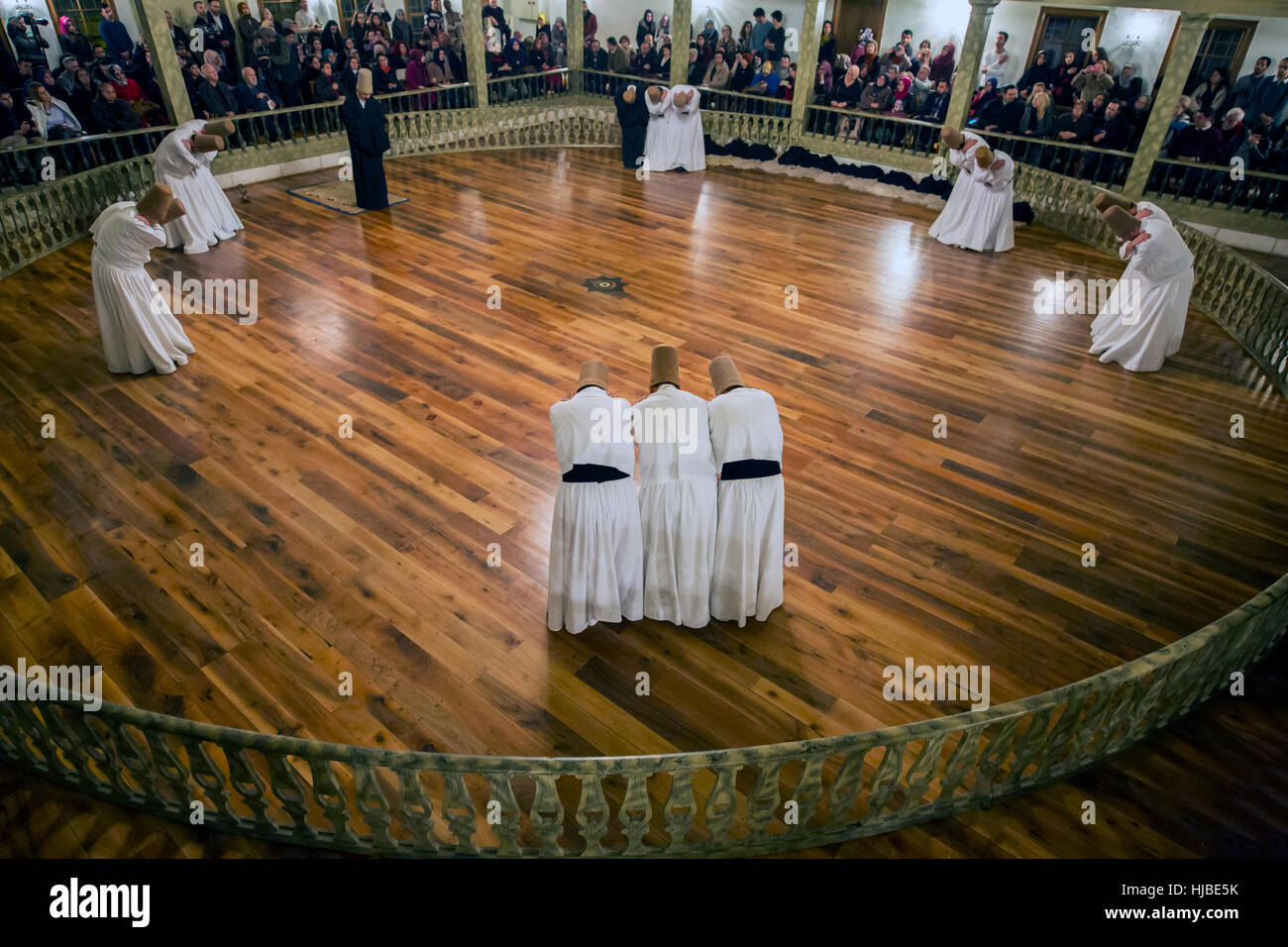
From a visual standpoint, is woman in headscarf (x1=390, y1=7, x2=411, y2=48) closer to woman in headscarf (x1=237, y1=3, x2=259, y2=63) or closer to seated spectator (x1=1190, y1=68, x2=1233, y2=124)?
woman in headscarf (x1=237, y1=3, x2=259, y2=63)

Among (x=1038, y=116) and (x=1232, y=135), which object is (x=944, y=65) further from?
(x=1232, y=135)

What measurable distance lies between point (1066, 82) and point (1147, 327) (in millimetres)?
7481

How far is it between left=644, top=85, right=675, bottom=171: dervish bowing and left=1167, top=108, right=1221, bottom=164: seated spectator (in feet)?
22.8

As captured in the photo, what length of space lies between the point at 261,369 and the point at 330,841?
177 inches

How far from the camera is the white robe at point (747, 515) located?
3615 millimetres

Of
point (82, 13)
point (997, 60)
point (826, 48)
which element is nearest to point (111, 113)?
point (82, 13)

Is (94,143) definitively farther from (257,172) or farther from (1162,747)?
(1162,747)

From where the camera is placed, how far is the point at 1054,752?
3250 millimetres

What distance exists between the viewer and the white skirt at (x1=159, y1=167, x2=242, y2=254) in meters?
8.42

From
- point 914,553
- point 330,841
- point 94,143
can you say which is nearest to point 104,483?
point 330,841

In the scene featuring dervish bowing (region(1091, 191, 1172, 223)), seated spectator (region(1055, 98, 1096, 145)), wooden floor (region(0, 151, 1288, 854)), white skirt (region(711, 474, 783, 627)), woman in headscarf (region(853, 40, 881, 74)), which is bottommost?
wooden floor (region(0, 151, 1288, 854))

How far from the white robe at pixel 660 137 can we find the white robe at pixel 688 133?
0.10ft

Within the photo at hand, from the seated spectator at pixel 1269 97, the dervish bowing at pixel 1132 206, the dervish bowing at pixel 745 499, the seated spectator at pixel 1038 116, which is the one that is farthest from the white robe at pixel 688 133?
the dervish bowing at pixel 745 499

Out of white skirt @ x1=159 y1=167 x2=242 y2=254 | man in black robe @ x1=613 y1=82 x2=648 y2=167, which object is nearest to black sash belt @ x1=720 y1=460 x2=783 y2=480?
white skirt @ x1=159 y1=167 x2=242 y2=254
